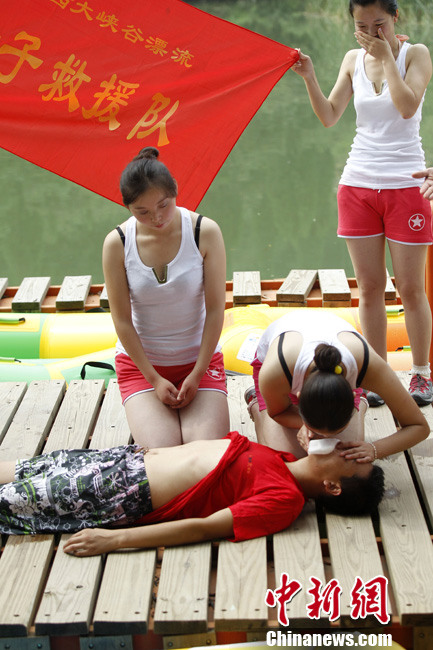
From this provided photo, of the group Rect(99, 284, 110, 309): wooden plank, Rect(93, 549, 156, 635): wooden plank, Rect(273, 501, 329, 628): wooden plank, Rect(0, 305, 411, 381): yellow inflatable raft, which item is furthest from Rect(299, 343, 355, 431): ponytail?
Rect(99, 284, 110, 309): wooden plank

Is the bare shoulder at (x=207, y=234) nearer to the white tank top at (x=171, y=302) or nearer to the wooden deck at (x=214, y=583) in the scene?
the white tank top at (x=171, y=302)

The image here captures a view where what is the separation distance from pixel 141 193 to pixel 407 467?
4.27 ft

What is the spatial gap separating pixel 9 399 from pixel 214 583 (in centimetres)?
143

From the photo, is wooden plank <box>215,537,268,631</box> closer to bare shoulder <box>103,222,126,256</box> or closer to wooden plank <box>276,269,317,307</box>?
bare shoulder <box>103,222,126,256</box>

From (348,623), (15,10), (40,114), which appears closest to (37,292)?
(40,114)

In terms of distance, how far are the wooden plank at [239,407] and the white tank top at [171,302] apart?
1.24 feet

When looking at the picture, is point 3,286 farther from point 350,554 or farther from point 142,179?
point 350,554

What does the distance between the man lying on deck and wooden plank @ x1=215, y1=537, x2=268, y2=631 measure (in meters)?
0.05

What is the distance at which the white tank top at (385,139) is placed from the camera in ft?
9.84

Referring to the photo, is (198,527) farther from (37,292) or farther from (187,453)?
(37,292)

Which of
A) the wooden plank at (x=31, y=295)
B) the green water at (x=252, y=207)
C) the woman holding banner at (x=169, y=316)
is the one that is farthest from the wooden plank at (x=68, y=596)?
the green water at (x=252, y=207)

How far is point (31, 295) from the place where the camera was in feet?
15.7

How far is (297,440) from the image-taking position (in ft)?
9.03

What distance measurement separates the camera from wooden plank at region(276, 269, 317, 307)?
455 centimetres
